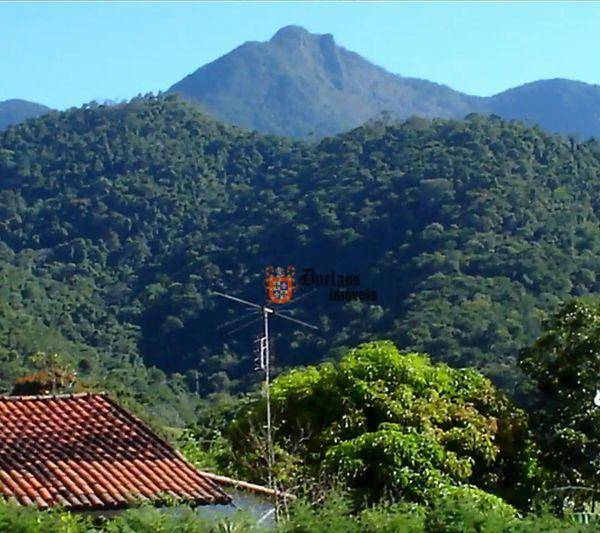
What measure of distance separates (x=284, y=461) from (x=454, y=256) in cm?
3047

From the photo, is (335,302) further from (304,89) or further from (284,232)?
(304,89)

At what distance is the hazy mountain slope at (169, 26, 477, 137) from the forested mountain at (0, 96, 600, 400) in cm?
6656

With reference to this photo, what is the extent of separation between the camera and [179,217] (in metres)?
60.2

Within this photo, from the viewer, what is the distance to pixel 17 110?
14550 centimetres

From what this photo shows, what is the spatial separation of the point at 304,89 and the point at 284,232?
108267mm

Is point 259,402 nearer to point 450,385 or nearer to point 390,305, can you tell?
point 450,385

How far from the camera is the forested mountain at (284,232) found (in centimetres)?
3634

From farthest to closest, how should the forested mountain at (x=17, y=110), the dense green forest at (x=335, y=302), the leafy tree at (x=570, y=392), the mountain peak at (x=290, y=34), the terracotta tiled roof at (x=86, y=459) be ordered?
1. the mountain peak at (x=290, y=34)
2. the forested mountain at (x=17, y=110)
3. the leafy tree at (x=570, y=392)
4. the dense green forest at (x=335, y=302)
5. the terracotta tiled roof at (x=86, y=459)

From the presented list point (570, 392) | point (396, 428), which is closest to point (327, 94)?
point (570, 392)

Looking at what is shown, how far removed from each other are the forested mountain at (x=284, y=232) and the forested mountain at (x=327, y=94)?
63.7 metres

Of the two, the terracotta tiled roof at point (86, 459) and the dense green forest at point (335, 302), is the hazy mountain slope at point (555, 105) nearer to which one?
the dense green forest at point (335, 302)

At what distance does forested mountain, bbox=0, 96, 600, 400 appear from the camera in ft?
119

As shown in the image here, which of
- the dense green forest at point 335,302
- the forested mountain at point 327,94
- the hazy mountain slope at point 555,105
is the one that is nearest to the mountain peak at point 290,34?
the forested mountain at point 327,94

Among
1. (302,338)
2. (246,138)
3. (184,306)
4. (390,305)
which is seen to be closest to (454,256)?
(390,305)
